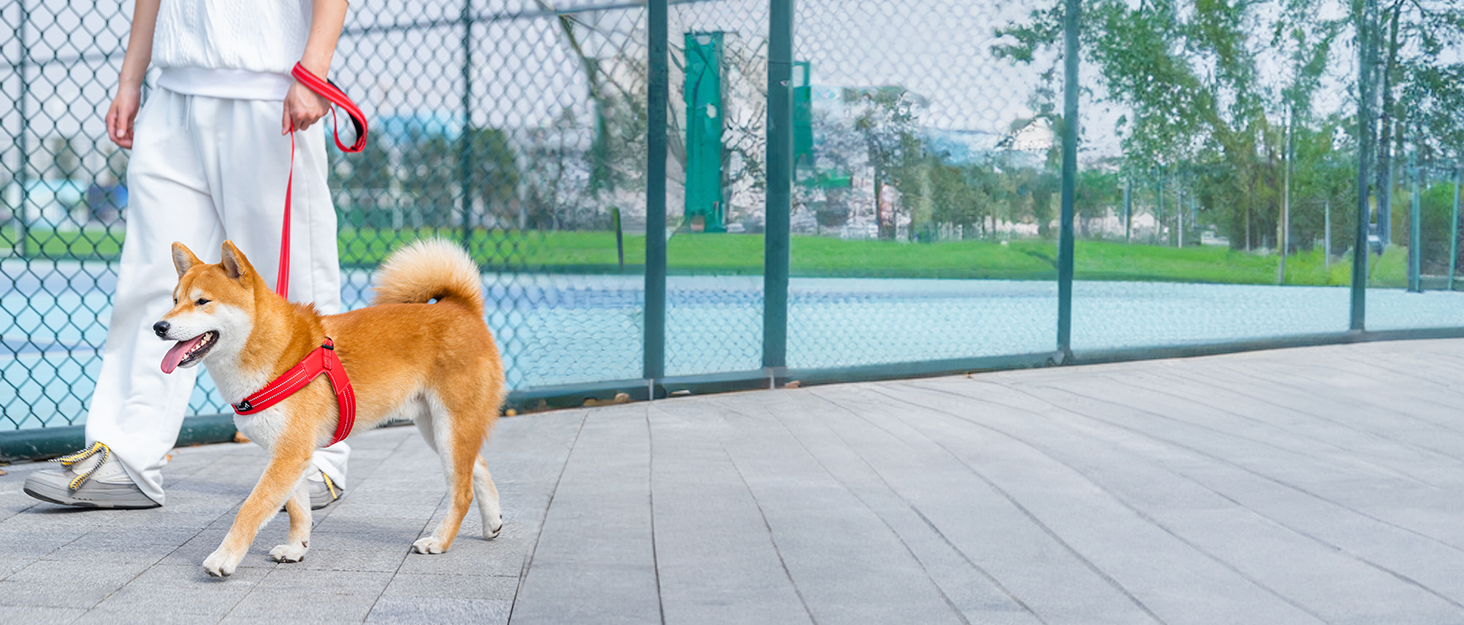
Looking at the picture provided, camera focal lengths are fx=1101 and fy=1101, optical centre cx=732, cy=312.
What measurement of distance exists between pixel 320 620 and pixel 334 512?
0.95 m

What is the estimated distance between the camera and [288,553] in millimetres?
2438

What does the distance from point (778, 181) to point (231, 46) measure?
2827mm

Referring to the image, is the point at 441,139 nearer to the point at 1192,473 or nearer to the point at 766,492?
the point at 766,492

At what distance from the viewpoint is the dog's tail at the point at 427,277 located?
Answer: 8.64 feet

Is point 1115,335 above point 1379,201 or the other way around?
the other way around

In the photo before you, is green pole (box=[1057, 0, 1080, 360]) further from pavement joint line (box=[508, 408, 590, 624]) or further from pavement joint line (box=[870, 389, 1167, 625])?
pavement joint line (box=[508, 408, 590, 624])

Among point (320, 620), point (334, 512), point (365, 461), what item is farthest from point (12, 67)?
point (320, 620)

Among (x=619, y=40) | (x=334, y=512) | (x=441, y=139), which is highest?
(x=619, y=40)

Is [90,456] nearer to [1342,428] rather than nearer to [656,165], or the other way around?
[656,165]

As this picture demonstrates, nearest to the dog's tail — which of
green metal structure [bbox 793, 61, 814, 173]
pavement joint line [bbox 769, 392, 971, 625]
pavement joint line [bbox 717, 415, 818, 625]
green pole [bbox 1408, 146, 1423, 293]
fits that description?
pavement joint line [bbox 717, 415, 818, 625]

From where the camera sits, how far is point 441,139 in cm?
465

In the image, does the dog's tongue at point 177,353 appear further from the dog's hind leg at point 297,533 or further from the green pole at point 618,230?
the green pole at point 618,230

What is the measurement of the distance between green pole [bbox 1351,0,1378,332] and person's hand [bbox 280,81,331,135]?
627 cm

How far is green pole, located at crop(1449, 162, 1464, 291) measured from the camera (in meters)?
7.03
